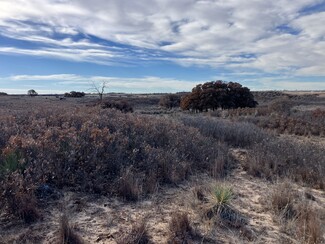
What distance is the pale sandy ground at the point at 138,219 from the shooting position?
423 cm

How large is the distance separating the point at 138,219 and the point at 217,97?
2713 cm

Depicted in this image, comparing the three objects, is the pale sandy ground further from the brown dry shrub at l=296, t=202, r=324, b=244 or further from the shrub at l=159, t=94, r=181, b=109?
the shrub at l=159, t=94, r=181, b=109

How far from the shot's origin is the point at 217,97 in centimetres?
3109

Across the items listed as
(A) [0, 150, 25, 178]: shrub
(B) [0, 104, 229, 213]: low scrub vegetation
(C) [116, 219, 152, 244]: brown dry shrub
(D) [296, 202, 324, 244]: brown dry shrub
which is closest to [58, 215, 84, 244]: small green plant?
(C) [116, 219, 152, 244]: brown dry shrub

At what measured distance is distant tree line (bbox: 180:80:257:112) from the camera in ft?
102

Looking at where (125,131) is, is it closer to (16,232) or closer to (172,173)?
(172,173)

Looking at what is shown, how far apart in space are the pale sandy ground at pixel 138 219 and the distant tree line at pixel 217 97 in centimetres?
2495

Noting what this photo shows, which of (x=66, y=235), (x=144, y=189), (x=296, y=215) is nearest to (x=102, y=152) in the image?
(x=144, y=189)

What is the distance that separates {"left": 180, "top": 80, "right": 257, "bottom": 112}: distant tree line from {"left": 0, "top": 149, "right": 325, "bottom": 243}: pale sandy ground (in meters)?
→ 24.9

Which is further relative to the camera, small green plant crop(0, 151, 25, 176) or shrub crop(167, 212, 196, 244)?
small green plant crop(0, 151, 25, 176)

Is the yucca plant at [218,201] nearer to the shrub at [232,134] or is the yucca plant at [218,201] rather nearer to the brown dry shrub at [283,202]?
the brown dry shrub at [283,202]

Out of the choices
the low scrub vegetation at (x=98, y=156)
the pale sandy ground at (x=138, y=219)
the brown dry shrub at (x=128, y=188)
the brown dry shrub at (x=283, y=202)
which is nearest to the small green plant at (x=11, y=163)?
the low scrub vegetation at (x=98, y=156)

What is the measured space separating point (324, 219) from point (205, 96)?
26.3 metres

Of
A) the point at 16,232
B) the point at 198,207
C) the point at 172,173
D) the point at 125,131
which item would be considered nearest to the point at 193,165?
the point at 172,173
